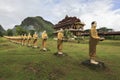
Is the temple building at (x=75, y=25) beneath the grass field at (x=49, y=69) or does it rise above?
above

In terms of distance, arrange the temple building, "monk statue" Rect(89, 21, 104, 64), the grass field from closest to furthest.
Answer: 1. the grass field
2. "monk statue" Rect(89, 21, 104, 64)
3. the temple building

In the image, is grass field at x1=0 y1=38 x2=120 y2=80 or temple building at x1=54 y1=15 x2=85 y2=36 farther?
temple building at x1=54 y1=15 x2=85 y2=36

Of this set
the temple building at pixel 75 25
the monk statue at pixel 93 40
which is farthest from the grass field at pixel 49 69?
→ the temple building at pixel 75 25

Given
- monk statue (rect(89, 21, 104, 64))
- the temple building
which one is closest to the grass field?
monk statue (rect(89, 21, 104, 64))

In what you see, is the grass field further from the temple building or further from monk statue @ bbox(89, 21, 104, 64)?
the temple building

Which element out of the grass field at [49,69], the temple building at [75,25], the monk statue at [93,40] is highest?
the temple building at [75,25]

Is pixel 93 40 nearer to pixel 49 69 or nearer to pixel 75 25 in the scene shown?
pixel 49 69

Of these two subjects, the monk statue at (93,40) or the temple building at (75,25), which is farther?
the temple building at (75,25)

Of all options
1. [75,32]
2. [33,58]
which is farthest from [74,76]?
[75,32]

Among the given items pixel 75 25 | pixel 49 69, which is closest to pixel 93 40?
pixel 49 69

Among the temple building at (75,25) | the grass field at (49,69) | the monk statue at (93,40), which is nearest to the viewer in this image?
the grass field at (49,69)

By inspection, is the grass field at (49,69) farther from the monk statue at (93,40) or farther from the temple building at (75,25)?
the temple building at (75,25)

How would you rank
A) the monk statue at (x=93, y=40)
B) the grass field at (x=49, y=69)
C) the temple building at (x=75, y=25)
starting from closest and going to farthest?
the grass field at (x=49, y=69)
the monk statue at (x=93, y=40)
the temple building at (x=75, y=25)

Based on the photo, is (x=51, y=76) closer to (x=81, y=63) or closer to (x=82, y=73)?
(x=82, y=73)
